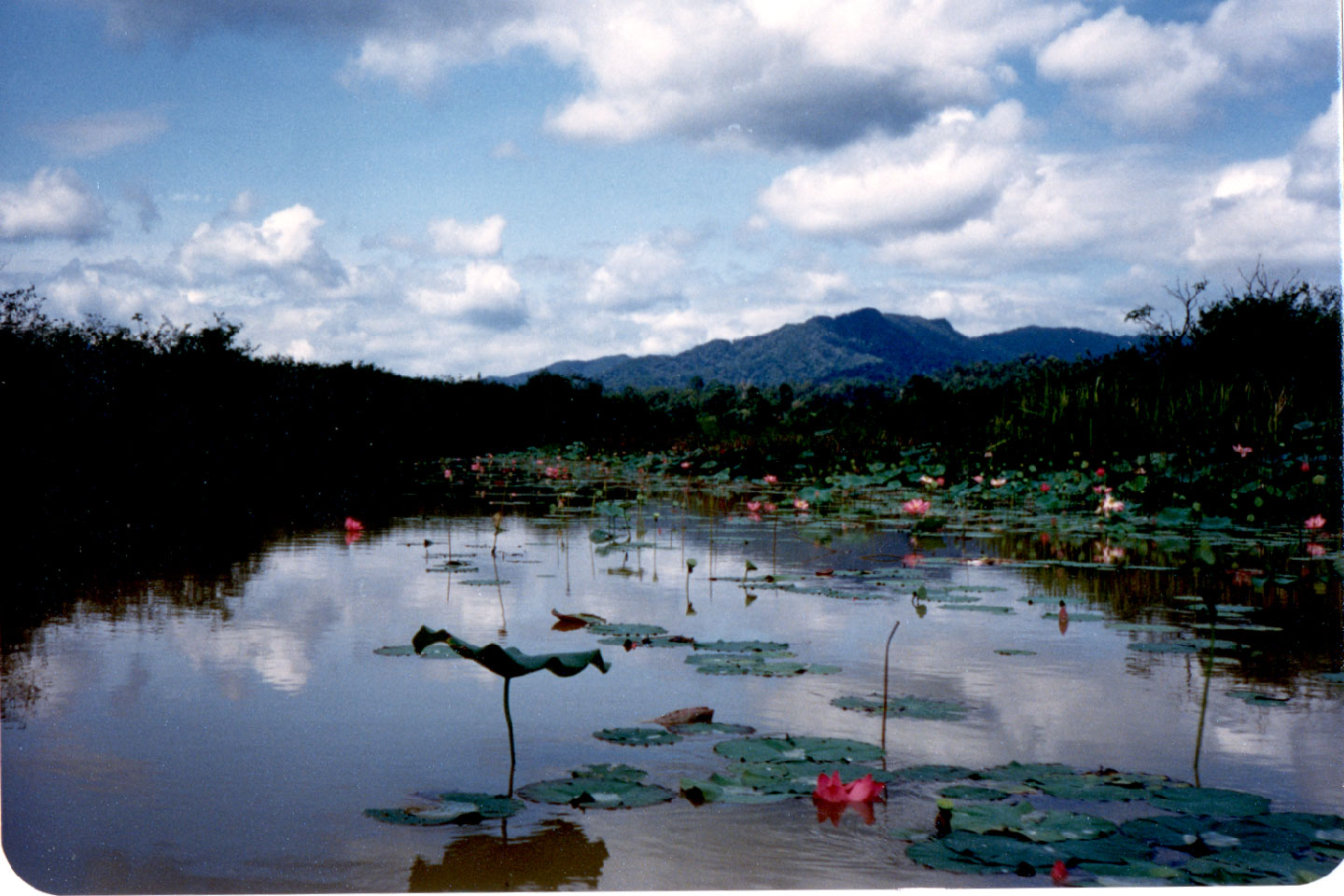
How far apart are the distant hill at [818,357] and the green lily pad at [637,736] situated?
48.3ft

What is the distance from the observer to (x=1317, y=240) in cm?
277

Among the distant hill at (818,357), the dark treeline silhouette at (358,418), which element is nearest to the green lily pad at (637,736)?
the dark treeline silhouette at (358,418)

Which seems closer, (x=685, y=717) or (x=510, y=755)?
(x=510, y=755)

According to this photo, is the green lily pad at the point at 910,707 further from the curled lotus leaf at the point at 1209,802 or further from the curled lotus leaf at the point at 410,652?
the curled lotus leaf at the point at 410,652

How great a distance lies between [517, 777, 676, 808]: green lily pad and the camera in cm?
145

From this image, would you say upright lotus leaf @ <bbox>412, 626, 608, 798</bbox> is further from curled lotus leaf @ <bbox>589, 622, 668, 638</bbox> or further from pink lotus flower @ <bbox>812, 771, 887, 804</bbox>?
curled lotus leaf @ <bbox>589, 622, 668, 638</bbox>

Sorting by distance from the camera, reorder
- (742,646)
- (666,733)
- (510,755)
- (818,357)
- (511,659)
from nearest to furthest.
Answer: (511,659)
(510,755)
(666,733)
(742,646)
(818,357)

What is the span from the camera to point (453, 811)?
4.56ft

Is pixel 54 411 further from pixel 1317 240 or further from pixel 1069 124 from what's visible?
pixel 1317 240

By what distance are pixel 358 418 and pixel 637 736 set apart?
39.5 ft

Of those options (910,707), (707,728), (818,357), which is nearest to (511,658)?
(707,728)

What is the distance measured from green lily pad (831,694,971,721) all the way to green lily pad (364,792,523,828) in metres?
0.80

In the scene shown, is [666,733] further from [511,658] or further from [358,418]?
[358,418]

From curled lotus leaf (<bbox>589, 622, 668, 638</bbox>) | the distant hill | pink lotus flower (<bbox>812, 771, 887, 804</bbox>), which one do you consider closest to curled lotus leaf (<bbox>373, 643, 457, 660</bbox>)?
curled lotus leaf (<bbox>589, 622, 668, 638</bbox>)
